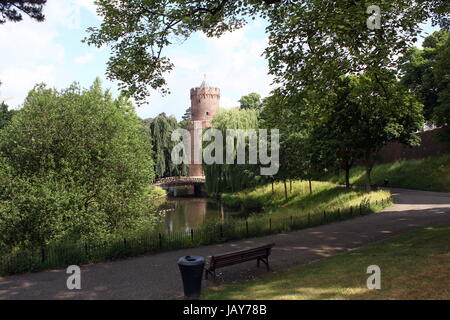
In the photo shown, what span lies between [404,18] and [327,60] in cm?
308

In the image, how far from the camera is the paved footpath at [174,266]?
7.93 meters

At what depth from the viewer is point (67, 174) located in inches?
612

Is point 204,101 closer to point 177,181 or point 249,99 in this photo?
point 249,99

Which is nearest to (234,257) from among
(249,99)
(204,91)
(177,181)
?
(177,181)

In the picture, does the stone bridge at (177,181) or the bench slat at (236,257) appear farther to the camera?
the stone bridge at (177,181)

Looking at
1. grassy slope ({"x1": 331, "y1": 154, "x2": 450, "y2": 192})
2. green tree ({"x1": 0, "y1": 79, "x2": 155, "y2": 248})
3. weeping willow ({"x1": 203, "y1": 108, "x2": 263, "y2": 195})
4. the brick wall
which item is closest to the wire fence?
green tree ({"x1": 0, "y1": 79, "x2": 155, "y2": 248})

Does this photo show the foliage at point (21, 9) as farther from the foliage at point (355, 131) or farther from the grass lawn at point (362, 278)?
the foliage at point (355, 131)

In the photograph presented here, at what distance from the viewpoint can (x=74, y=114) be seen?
1641cm

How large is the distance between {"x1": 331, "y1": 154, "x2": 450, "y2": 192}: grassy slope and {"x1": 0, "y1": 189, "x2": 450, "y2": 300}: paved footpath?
53.8 feet

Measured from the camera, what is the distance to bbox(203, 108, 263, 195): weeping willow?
36088 mm

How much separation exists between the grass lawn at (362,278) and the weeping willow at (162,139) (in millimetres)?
38375

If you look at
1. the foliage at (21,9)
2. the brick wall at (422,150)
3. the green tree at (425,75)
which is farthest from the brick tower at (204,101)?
the foliage at (21,9)

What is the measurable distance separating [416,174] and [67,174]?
31.6 meters
